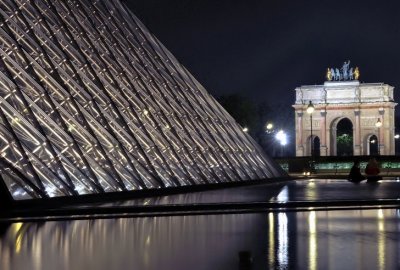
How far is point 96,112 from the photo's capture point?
24.9 meters

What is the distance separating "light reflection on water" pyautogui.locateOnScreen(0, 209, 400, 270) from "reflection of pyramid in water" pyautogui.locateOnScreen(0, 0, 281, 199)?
3.48 metres

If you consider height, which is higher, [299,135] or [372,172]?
[299,135]

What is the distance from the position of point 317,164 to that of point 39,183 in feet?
195

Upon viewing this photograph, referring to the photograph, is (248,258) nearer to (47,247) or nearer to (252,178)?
(47,247)

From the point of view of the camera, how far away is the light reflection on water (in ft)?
34.2

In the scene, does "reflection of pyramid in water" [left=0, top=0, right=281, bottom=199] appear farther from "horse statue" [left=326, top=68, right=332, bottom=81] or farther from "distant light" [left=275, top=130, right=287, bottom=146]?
"horse statue" [left=326, top=68, right=332, bottom=81]

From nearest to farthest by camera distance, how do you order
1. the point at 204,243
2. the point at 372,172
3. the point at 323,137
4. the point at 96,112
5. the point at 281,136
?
the point at 204,243
the point at 96,112
the point at 372,172
the point at 281,136
the point at 323,137

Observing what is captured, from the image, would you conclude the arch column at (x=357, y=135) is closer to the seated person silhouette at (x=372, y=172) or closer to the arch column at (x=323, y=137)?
the arch column at (x=323, y=137)

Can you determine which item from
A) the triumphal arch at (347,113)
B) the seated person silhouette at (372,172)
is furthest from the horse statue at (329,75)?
the seated person silhouette at (372,172)

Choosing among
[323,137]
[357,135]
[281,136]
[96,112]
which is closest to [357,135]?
[357,135]

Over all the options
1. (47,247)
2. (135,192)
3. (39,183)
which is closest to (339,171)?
(135,192)

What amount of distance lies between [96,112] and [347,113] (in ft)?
358

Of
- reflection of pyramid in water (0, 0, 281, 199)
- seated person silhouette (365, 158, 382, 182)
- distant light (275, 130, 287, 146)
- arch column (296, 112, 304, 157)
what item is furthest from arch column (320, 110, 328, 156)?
reflection of pyramid in water (0, 0, 281, 199)

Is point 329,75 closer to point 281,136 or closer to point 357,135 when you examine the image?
point 357,135
